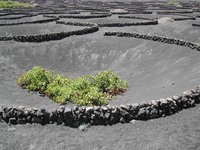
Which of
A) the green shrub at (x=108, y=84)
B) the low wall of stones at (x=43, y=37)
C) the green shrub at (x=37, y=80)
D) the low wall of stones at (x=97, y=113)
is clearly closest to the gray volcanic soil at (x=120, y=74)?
the low wall of stones at (x=97, y=113)

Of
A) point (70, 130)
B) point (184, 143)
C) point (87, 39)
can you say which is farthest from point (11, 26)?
point (184, 143)

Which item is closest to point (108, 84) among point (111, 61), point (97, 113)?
point (97, 113)

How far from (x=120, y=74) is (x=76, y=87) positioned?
317 inches

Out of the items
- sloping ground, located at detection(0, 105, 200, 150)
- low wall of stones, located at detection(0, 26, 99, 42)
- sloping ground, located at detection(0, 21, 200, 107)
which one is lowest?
sloping ground, located at detection(0, 21, 200, 107)

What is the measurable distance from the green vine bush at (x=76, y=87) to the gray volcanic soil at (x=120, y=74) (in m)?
0.60

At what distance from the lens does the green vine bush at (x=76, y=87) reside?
20062 mm

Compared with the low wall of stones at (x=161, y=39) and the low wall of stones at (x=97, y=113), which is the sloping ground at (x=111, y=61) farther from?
the low wall of stones at (x=97, y=113)

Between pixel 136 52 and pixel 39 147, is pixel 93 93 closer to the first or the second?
pixel 39 147

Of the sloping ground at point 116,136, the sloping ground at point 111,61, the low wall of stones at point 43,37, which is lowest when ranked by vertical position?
the sloping ground at point 111,61

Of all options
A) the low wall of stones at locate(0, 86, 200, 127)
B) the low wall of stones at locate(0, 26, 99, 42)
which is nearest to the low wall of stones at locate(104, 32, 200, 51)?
the low wall of stones at locate(0, 26, 99, 42)

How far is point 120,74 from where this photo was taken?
2891 cm

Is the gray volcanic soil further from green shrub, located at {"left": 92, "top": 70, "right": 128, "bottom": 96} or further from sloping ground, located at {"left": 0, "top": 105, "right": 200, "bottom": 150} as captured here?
green shrub, located at {"left": 92, "top": 70, "right": 128, "bottom": 96}

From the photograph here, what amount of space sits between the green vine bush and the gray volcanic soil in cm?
60

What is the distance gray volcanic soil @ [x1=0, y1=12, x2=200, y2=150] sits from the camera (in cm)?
1376
